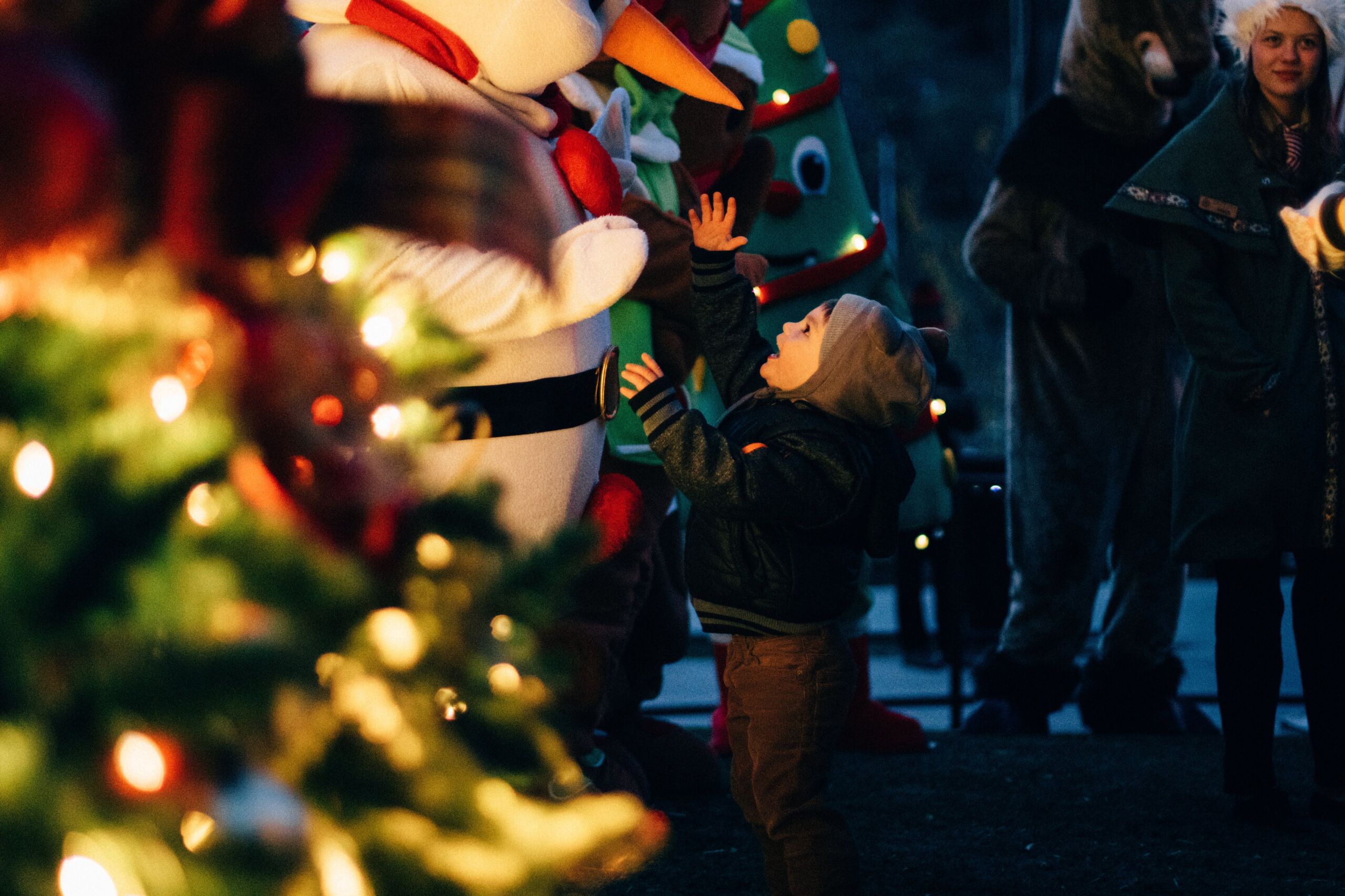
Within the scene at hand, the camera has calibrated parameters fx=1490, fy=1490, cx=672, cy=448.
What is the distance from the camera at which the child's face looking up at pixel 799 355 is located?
2133 millimetres

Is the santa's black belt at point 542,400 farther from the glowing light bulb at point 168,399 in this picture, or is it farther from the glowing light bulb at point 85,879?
the glowing light bulb at point 85,879

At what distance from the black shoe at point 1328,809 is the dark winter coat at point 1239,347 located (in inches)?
18.6

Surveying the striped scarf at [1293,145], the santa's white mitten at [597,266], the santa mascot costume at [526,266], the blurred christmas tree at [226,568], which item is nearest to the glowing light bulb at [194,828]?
the blurred christmas tree at [226,568]

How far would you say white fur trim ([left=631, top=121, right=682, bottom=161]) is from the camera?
2.65 m

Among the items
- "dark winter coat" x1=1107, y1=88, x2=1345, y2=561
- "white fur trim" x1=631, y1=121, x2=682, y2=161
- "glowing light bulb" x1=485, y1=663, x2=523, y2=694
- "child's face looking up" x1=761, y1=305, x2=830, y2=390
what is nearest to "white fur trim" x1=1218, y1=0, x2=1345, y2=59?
"dark winter coat" x1=1107, y1=88, x2=1345, y2=561

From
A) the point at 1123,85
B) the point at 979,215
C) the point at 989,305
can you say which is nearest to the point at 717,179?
the point at 979,215

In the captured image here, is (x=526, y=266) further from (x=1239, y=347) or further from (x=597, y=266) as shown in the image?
(x=1239, y=347)

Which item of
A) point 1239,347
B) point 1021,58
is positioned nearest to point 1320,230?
point 1239,347

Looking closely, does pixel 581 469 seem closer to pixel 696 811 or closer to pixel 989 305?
pixel 696 811

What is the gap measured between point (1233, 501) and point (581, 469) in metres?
1.28

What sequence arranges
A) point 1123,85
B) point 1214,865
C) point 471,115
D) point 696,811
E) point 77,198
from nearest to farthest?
point 77,198
point 471,115
point 1214,865
point 696,811
point 1123,85

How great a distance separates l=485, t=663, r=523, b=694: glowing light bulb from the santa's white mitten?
86 cm

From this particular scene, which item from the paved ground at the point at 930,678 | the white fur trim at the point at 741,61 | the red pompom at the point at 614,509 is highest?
the white fur trim at the point at 741,61

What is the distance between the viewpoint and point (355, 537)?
1.07m
